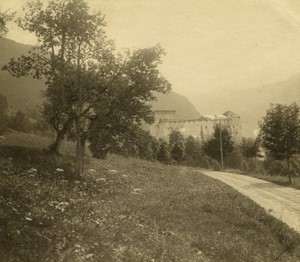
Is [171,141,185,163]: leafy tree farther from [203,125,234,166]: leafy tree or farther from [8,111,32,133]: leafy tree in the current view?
[8,111,32,133]: leafy tree

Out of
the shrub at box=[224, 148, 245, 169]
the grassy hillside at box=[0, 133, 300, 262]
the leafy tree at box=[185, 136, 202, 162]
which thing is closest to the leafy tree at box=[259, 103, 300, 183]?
the grassy hillside at box=[0, 133, 300, 262]

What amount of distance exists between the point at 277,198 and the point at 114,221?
16.8 m

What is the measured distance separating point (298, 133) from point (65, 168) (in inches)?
943

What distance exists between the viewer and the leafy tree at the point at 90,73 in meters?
21.1

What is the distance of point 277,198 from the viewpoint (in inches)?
1081

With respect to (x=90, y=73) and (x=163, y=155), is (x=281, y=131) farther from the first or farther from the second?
(x=163, y=155)

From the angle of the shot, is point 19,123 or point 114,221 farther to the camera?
point 19,123

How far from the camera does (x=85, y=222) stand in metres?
12.9

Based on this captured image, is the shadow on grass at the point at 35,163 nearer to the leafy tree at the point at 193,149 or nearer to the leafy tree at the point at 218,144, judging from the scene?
the leafy tree at the point at 218,144

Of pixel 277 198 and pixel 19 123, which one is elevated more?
pixel 19 123

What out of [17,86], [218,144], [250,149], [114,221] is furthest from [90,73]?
[250,149]

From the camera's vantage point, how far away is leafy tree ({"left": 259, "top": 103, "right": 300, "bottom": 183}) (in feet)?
123

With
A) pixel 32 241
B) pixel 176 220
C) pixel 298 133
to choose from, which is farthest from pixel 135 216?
pixel 298 133

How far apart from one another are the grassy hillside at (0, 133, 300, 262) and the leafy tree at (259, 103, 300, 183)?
46.4 feet
